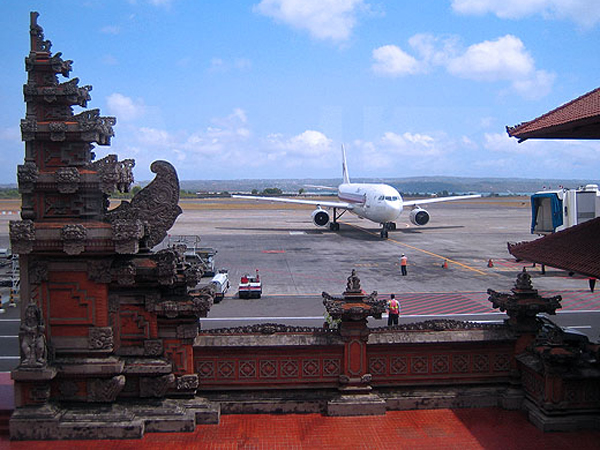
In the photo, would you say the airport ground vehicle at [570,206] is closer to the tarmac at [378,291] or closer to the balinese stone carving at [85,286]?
the tarmac at [378,291]

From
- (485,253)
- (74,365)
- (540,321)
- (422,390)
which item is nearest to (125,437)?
(74,365)

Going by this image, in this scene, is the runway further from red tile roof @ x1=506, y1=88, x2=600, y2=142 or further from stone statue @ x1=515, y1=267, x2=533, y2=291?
red tile roof @ x1=506, y1=88, x2=600, y2=142

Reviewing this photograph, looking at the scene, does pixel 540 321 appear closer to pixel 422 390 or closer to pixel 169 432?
pixel 422 390

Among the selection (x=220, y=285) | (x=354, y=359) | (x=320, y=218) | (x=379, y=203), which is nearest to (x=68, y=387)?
(x=354, y=359)

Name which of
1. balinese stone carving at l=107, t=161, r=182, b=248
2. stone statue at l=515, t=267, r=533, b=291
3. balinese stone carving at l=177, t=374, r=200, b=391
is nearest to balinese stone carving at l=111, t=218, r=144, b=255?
balinese stone carving at l=107, t=161, r=182, b=248

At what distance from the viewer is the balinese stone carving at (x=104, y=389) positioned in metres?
9.64

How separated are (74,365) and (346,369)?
16.2 feet

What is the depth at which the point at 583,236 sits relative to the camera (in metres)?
11.3

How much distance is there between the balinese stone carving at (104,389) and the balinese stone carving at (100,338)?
57 cm

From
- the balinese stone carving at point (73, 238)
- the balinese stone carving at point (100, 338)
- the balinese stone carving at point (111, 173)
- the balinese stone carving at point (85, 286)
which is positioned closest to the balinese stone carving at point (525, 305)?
the balinese stone carving at point (85, 286)

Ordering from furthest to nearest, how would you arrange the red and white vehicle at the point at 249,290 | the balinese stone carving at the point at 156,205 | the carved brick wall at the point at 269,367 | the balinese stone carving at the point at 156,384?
1. the red and white vehicle at the point at 249,290
2. the carved brick wall at the point at 269,367
3. the balinese stone carving at the point at 156,205
4. the balinese stone carving at the point at 156,384

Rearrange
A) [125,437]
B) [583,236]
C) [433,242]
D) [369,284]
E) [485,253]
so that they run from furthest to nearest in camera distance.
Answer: [433,242], [485,253], [369,284], [583,236], [125,437]

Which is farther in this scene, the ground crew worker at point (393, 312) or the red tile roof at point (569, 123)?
the ground crew worker at point (393, 312)

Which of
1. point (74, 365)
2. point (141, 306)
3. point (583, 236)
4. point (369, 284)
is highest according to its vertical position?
point (583, 236)
